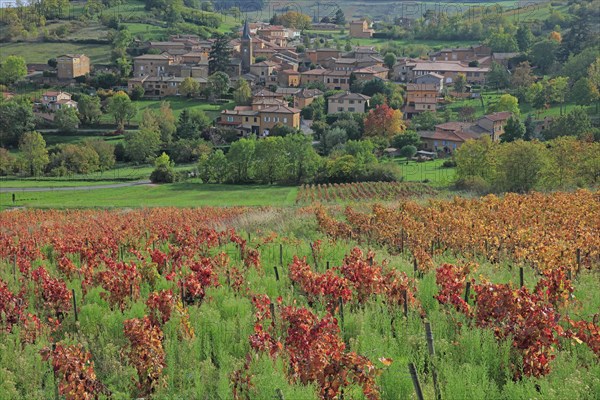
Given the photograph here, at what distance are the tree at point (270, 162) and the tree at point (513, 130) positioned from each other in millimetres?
18547

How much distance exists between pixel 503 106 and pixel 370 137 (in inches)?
529

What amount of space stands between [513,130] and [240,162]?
2193 centimetres

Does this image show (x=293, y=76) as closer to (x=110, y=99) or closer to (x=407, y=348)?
(x=110, y=99)

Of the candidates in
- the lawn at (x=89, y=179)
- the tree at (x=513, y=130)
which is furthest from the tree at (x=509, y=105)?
the lawn at (x=89, y=179)

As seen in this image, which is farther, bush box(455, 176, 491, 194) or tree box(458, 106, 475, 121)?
tree box(458, 106, 475, 121)

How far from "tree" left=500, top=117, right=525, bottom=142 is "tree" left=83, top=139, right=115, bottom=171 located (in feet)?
107

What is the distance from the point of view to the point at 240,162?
50.8 m

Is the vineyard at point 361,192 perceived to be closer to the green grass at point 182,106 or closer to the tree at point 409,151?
the tree at point 409,151

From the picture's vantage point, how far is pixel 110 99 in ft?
233

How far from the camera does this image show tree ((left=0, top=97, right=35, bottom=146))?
210 ft

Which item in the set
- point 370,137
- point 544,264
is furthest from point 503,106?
point 544,264

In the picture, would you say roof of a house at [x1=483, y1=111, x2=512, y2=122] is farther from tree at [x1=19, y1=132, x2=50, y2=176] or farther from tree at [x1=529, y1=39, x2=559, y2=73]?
tree at [x1=19, y1=132, x2=50, y2=176]

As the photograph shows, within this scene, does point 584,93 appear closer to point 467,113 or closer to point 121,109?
point 467,113

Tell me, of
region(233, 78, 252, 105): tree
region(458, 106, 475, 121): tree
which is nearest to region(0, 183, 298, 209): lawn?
region(458, 106, 475, 121): tree
